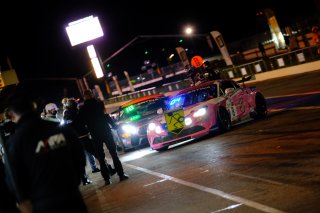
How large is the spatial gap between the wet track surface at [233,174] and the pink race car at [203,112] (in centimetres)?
31

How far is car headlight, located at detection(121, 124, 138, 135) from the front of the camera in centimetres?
1577

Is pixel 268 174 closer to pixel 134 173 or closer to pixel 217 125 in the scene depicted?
pixel 134 173

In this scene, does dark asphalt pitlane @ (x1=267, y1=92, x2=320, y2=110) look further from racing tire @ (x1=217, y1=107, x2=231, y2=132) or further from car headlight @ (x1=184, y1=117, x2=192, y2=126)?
car headlight @ (x1=184, y1=117, x2=192, y2=126)

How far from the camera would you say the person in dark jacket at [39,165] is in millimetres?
3910

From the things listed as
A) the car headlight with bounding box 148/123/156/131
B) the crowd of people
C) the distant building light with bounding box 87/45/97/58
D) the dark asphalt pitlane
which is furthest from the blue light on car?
the distant building light with bounding box 87/45/97/58

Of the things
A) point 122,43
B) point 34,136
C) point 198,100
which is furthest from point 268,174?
point 122,43

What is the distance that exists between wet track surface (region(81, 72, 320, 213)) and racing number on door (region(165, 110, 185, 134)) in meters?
0.54

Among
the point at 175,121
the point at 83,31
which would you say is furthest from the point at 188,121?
the point at 83,31

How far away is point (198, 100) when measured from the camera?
1385cm

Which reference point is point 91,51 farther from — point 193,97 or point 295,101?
point 193,97

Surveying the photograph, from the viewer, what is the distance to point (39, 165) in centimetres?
395

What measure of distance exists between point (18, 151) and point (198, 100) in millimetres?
10112

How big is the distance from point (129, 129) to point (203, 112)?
3.69m

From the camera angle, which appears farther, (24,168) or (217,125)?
(217,125)
